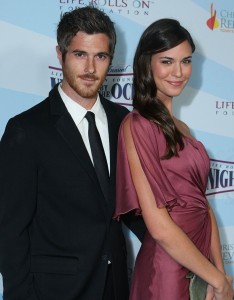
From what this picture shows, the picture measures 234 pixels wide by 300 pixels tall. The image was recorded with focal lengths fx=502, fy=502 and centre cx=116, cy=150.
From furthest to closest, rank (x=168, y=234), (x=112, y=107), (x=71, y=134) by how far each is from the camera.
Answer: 1. (x=112, y=107)
2. (x=71, y=134)
3. (x=168, y=234)

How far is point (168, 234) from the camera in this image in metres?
1.54

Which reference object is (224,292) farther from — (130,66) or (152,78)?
(130,66)

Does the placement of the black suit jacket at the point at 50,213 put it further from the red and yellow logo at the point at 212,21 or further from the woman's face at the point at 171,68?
the red and yellow logo at the point at 212,21

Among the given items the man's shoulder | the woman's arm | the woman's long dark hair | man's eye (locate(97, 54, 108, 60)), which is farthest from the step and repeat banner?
the woman's arm

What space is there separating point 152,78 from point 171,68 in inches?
2.8

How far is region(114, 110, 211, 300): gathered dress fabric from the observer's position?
5.12ft

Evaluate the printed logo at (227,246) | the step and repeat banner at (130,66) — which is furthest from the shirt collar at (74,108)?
the printed logo at (227,246)

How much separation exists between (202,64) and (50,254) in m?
1.42

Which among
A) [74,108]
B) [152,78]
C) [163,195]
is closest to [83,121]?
[74,108]

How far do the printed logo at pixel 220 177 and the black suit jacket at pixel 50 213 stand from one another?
1.11 meters

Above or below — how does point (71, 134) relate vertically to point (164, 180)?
above

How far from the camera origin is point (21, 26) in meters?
2.19

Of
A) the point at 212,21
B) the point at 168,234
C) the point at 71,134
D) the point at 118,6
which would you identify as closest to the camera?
the point at 168,234

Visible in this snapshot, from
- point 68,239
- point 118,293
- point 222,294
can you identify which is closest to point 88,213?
point 68,239
